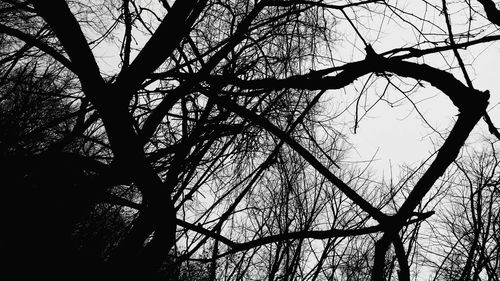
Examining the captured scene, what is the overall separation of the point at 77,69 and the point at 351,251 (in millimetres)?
3990

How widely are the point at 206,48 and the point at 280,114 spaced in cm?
99

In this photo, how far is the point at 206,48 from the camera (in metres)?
3.37

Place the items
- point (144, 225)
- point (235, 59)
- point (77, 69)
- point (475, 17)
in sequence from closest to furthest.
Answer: point (77, 69)
point (144, 225)
point (475, 17)
point (235, 59)

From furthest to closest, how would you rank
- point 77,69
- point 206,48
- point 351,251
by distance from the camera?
1. point 351,251
2. point 206,48
3. point 77,69

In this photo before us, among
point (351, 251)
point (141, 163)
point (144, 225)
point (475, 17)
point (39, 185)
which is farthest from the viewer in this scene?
point (351, 251)

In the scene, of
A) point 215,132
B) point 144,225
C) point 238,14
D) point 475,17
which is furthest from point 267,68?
point 144,225

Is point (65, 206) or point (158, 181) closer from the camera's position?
point (158, 181)

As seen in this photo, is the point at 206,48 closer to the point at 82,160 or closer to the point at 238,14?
the point at 238,14

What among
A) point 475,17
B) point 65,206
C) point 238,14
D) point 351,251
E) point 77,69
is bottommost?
point 65,206

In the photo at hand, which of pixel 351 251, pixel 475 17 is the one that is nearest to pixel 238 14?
pixel 475 17

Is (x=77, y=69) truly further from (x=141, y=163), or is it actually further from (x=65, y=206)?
(x=65, y=206)

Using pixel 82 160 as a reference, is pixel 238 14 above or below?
above

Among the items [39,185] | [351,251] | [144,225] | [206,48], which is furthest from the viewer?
[351,251]

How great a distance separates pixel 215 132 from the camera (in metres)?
2.45
